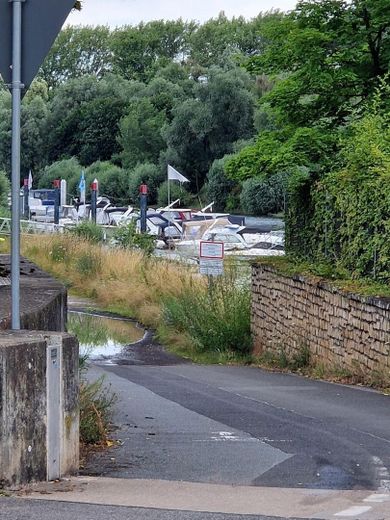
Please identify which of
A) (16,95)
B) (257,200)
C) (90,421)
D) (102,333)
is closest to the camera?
(16,95)

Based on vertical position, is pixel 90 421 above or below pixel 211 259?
below

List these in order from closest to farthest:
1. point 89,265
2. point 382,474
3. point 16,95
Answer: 1. point 16,95
2. point 382,474
3. point 89,265

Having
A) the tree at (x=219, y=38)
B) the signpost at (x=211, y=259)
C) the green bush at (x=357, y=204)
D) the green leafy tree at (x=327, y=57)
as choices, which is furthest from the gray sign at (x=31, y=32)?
the tree at (x=219, y=38)

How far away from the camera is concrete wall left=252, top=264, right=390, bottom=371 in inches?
583

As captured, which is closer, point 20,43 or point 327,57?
point 20,43

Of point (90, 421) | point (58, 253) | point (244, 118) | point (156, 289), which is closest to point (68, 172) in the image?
point (244, 118)

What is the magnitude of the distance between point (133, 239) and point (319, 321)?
21.9 m

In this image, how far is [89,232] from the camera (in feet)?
138

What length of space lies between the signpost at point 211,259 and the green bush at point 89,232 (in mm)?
18274

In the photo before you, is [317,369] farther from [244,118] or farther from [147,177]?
[147,177]

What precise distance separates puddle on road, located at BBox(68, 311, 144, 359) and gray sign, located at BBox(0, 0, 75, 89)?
46.2 feet

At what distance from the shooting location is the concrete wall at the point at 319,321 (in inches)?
583

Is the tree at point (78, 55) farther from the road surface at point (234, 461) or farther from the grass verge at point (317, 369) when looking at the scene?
the road surface at point (234, 461)

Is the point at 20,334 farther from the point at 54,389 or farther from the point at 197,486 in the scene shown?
the point at 197,486
